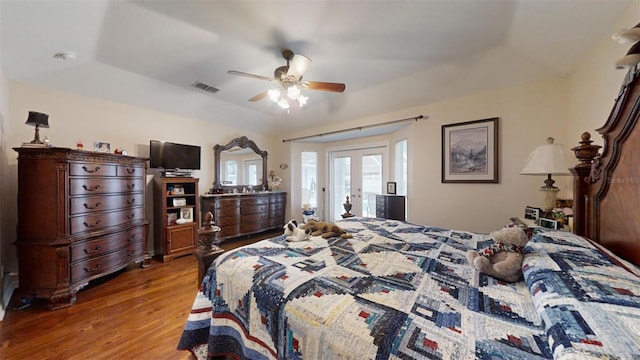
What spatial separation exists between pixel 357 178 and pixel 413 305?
427 centimetres

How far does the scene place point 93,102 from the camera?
2994 mm

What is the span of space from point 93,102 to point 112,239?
1835 millimetres

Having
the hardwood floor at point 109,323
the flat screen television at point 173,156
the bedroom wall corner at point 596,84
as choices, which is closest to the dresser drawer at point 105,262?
the hardwood floor at point 109,323

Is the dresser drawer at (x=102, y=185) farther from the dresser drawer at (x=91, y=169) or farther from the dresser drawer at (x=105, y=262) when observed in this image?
the dresser drawer at (x=105, y=262)

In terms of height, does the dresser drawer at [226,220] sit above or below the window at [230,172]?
below

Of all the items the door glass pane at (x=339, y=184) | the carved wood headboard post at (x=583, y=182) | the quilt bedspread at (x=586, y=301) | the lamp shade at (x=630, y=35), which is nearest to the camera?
the quilt bedspread at (x=586, y=301)

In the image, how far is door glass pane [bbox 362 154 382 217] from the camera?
4766 millimetres

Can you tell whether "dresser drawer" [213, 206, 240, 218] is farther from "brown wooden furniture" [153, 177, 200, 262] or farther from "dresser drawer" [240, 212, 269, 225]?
"brown wooden furniture" [153, 177, 200, 262]

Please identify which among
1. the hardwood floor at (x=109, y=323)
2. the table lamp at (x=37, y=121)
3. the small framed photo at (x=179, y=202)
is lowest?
the hardwood floor at (x=109, y=323)

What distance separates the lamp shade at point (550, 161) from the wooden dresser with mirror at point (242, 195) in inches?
162

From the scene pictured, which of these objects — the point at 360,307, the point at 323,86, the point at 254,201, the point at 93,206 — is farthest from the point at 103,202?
the point at 360,307

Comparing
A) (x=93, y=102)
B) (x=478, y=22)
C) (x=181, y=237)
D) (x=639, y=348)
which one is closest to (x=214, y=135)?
(x=93, y=102)

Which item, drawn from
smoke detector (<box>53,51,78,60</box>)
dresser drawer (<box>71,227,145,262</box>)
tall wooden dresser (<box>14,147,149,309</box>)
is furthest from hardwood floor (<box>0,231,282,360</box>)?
smoke detector (<box>53,51,78,60</box>)

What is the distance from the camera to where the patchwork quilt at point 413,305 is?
0.65 meters
